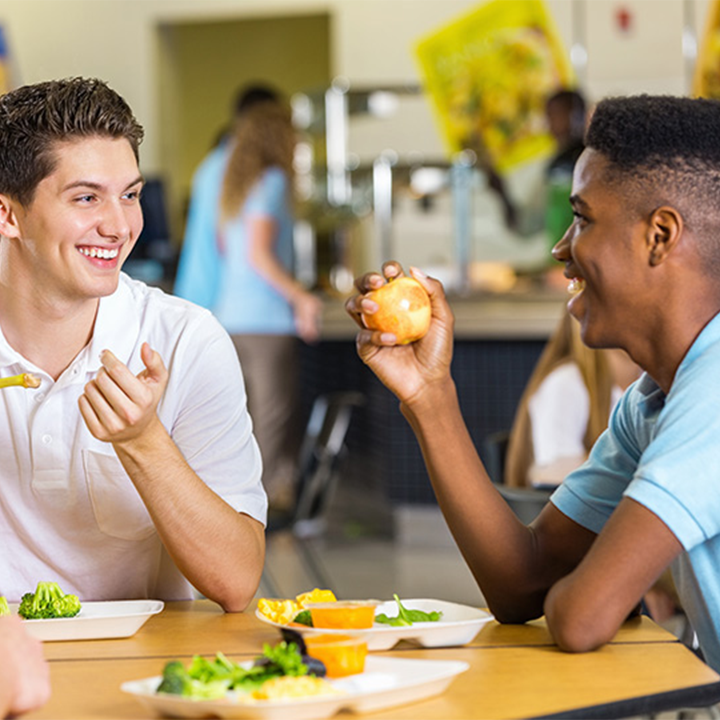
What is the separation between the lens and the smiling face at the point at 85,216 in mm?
1915

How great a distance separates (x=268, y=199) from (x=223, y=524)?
3532mm

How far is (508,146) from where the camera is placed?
7895 mm

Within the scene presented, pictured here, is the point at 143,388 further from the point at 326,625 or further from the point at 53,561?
the point at 53,561

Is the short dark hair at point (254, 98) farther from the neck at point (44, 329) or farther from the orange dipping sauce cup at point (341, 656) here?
the orange dipping sauce cup at point (341, 656)

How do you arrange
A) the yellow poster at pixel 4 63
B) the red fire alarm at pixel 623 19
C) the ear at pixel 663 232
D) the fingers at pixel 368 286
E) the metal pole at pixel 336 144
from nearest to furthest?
the ear at pixel 663 232
the fingers at pixel 368 286
the metal pole at pixel 336 144
the red fire alarm at pixel 623 19
the yellow poster at pixel 4 63

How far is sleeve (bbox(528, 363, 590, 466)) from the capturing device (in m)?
3.10

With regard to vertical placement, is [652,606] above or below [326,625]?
below

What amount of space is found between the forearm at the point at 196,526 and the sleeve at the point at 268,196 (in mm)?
3483

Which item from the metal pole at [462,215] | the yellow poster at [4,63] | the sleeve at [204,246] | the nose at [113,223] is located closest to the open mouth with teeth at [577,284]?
the nose at [113,223]

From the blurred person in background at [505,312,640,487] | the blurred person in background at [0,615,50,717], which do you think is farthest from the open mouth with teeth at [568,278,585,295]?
the blurred person in background at [505,312,640,487]

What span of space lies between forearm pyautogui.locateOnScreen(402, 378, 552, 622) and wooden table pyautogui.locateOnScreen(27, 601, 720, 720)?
0.05m

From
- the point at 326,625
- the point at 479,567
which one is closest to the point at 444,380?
the point at 479,567

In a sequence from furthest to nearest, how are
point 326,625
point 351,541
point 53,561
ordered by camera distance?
point 351,541 → point 53,561 → point 326,625

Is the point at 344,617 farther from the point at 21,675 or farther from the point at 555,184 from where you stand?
the point at 555,184
